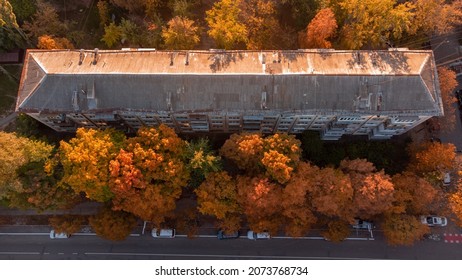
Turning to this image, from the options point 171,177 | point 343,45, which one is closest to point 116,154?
point 171,177

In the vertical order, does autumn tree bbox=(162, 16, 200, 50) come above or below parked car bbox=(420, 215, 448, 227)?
above

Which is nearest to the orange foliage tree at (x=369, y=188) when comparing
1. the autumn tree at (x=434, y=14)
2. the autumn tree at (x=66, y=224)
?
the autumn tree at (x=434, y=14)

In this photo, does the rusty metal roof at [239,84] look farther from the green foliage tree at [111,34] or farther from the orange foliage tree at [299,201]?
the green foliage tree at [111,34]

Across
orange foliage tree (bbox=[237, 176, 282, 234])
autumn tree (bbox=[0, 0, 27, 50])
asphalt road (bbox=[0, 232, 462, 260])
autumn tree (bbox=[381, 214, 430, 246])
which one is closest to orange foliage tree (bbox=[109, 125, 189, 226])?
orange foliage tree (bbox=[237, 176, 282, 234])

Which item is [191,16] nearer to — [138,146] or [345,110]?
[138,146]

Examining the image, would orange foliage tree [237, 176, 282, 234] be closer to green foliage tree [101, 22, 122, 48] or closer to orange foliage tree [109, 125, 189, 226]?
orange foliage tree [109, 125, 189, 226]

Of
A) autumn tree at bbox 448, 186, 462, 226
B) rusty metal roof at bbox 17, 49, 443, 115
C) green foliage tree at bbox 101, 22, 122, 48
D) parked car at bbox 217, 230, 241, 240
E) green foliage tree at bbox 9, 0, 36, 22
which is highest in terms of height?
green foliage tree at bbox 9, 0, 36, 22
